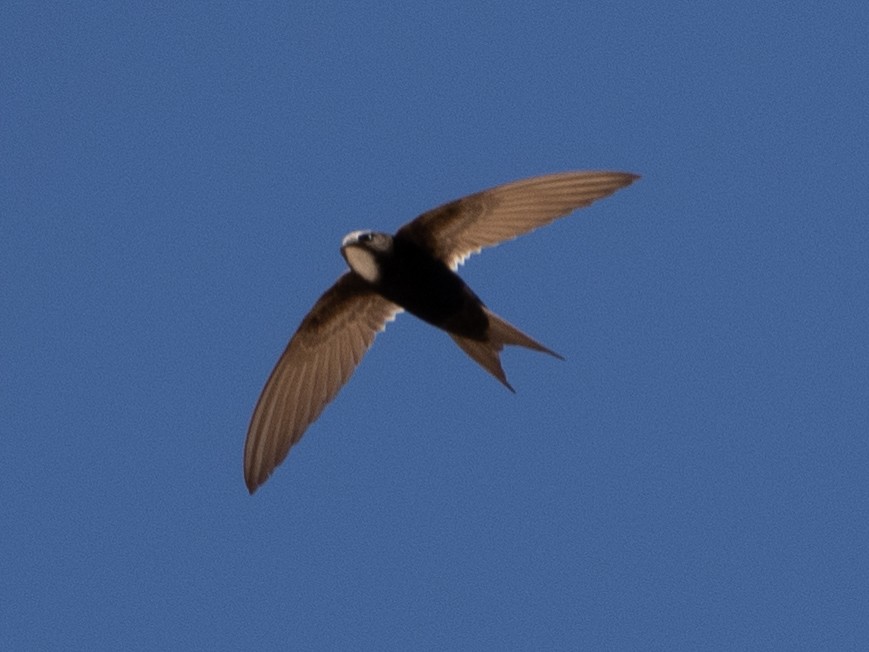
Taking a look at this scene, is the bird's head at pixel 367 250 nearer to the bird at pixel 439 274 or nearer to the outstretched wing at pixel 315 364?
the bird at pixel 439 274

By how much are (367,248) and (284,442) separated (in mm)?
842

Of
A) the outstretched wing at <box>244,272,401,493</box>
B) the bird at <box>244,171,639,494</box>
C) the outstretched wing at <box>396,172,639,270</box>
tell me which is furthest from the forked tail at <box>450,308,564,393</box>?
the outstretched wing at <box>244,272,401,493</box>

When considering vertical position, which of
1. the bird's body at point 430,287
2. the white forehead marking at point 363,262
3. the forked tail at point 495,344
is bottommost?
the forked tail at point 495,344

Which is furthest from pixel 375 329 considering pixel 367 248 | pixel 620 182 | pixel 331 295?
pixel 620 182

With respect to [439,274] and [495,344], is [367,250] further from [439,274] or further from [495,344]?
[495,344]

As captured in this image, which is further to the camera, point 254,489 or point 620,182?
point 254,489

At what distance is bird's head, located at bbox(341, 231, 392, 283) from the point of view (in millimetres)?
5234

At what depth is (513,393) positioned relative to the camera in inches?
209

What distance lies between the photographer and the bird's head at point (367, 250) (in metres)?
5.23

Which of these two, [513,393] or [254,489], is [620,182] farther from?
[254,489]

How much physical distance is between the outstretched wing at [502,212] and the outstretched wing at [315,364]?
385 millimetres

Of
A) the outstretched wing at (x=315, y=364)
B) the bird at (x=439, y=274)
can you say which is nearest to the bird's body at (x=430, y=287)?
the bird at (x=439, y=274)

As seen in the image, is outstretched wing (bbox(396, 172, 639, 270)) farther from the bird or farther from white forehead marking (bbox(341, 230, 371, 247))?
white forehead marking (bbox(341, 230, 371, 247))

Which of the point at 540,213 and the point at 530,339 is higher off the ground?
the point at 540,213
